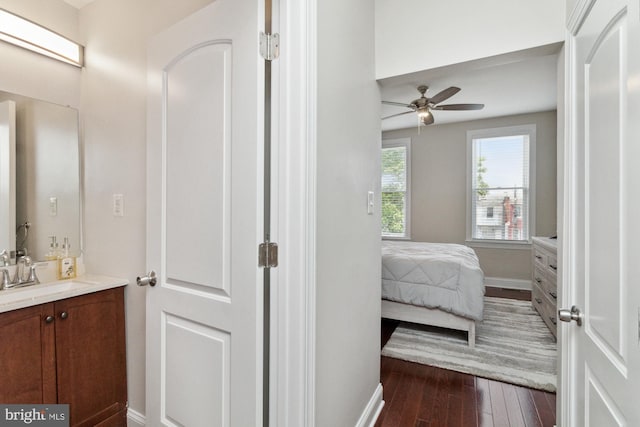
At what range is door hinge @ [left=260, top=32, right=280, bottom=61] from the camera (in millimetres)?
1083

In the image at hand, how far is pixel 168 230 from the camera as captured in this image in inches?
53.6

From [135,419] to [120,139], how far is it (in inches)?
63.3

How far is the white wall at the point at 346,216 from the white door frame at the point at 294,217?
76 millimetres

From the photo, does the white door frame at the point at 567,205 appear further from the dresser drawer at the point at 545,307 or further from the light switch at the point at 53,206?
the light switch at the point at 53,206

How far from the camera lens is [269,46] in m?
1.10

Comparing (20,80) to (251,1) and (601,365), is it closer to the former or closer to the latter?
(251,1)

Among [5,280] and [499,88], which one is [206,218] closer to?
[5,280]

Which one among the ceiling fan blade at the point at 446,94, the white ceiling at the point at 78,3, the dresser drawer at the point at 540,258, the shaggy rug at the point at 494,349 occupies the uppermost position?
the white ceiling at the point at 78,3

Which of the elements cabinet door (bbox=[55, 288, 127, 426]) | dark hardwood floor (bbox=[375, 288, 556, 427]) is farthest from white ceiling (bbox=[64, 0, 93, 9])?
dark hardwood floor (bbox=[375, 288, 556, 427])

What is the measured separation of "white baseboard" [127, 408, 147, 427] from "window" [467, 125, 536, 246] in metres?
4.82

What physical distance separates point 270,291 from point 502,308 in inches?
144

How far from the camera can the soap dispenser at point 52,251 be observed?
1.76 meters

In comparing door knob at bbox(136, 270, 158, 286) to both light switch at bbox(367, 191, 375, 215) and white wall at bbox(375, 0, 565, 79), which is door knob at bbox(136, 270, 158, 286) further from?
white wall at bbox(375, 0, 565, 79)

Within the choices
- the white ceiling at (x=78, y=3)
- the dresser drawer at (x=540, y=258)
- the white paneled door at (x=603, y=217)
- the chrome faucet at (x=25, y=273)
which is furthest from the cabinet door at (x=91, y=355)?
the dresser drawer at (x=540, y=258)
